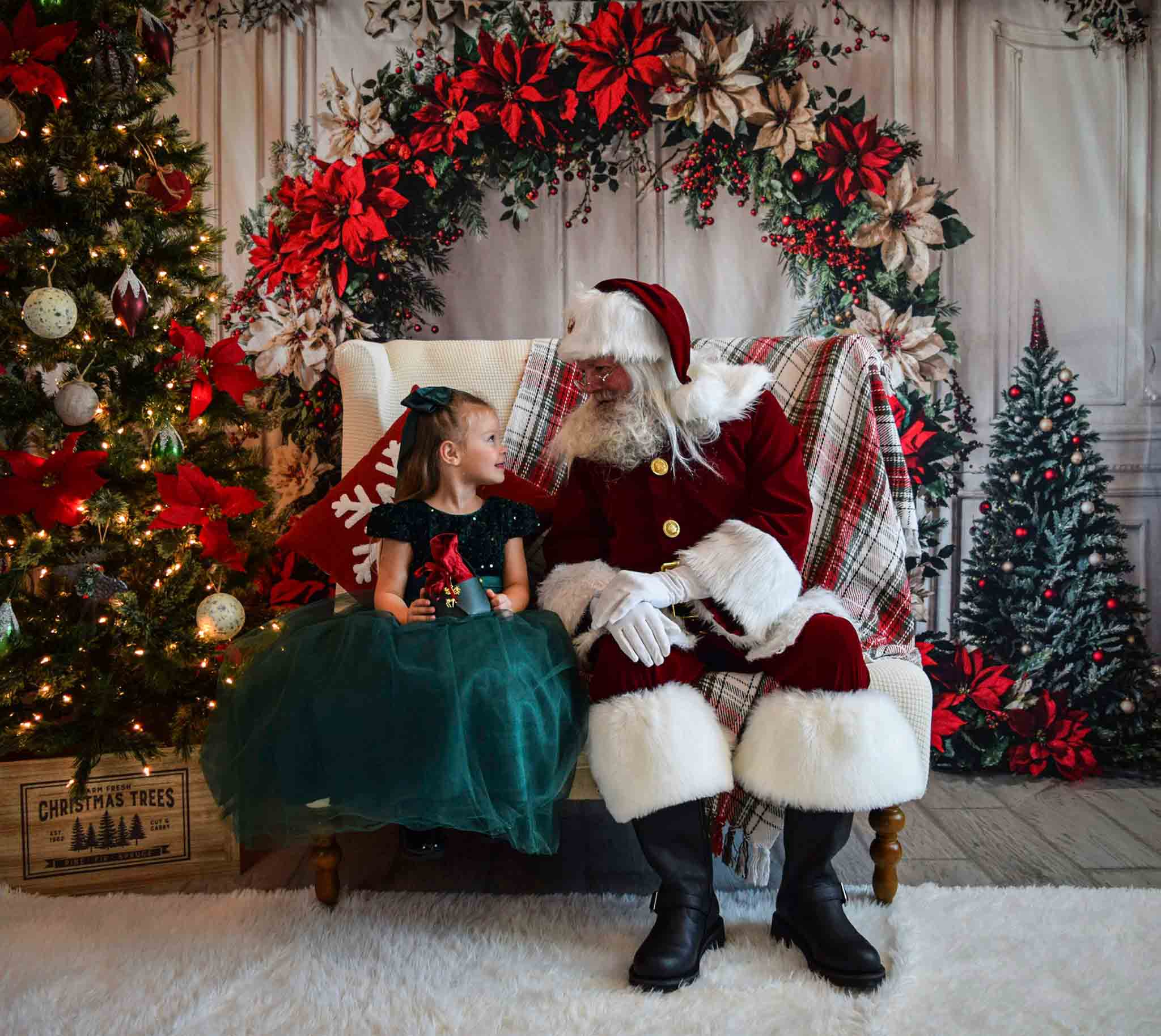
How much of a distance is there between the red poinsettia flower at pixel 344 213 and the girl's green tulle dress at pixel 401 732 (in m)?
1.46

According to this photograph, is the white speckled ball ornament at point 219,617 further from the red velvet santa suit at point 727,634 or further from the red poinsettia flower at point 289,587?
the red velvet santa suit at point 727,634

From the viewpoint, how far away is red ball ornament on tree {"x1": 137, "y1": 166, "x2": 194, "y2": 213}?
6.28ft

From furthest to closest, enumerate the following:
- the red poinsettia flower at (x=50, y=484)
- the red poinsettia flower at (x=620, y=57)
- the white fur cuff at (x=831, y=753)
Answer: the red poinsettia flower at (x=620, y=57)
the red poinsettia flower at (x=50, y=484)
the white fur cuff at (x=831, y=753)

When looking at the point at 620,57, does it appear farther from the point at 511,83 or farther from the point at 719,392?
the point at 719,392

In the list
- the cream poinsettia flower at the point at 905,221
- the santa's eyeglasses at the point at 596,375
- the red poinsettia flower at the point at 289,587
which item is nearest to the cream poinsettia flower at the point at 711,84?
the cream poinsettia flower at the point at 905,221

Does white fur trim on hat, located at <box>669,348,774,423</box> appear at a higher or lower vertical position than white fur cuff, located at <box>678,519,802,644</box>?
higher

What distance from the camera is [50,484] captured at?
1.76 m

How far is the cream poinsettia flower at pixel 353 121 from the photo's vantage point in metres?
2.50

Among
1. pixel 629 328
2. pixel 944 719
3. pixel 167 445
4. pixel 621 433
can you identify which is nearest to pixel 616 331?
pixel 629 328

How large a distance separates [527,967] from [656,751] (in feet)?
1.46

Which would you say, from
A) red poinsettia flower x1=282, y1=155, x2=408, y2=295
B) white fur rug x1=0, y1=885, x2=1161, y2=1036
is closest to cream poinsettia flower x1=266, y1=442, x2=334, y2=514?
red poinsettia flower x1=282, y1=155, x2=408, y2=295

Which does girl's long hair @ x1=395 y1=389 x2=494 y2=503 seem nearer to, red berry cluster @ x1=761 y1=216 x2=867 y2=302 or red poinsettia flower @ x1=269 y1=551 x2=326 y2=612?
red poinsettia flower @ x1=269 y1=551 x2=326 y2=612

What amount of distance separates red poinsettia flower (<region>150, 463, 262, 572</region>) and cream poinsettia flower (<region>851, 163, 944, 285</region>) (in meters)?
1.97

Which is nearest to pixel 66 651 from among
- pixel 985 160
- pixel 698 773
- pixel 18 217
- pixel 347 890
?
pixel 347 890
